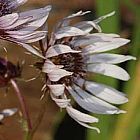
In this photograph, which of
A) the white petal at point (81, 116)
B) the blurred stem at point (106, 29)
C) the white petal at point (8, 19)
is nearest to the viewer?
the white petal at point (8, 19)

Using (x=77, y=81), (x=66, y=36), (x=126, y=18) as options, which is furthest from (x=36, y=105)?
(x=66, y=36)

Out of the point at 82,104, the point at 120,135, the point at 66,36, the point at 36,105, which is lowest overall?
the point at 36,105

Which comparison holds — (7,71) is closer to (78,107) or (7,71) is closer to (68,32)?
(68,32)

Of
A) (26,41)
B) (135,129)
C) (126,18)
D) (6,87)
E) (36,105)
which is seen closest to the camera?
(26,41)

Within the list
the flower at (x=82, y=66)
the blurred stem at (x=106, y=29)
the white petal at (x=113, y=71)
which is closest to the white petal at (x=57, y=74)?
the flower at (x=82, y=66)

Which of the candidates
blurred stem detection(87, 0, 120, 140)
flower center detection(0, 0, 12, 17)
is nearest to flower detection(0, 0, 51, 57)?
flower center detection(0, 0, 12, 17)

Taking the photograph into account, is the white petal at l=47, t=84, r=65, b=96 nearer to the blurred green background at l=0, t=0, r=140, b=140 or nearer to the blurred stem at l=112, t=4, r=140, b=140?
the blurred green background at l=0, t=0, r=140, b=140

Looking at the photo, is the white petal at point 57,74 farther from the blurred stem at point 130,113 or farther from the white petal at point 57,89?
the blurred stem at point 130,113

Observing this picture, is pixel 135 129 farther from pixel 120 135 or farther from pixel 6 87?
pixel 6 87

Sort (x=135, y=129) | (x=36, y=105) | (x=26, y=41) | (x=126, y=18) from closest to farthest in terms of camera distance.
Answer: (x=26, y=41)
(x=135, y=129)
(x=36, y=105)
(x=126, y=18)
